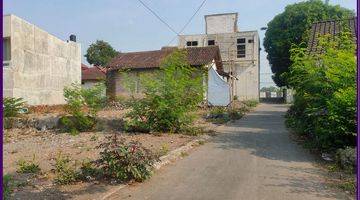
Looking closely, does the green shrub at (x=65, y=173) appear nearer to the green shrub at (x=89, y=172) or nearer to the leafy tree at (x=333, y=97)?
the green shrub at (x=89, y=172)

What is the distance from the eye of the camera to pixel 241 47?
4194cm

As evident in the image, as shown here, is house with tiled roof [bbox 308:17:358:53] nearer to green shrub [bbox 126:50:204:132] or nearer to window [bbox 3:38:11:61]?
green shrub [bbox 126:50:204:132]

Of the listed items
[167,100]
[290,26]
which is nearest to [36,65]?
[167,100]

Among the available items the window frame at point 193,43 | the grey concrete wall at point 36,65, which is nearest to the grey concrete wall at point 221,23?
the window frame at point 193,43

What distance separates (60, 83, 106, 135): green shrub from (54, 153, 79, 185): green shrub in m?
5.21

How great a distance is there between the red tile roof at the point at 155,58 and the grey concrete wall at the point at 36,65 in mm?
4152

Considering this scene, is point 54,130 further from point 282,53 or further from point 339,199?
point 282,53

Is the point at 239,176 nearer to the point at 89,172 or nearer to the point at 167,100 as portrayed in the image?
the point at 89,172

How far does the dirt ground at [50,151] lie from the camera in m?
6.55

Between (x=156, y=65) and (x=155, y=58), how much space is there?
196 centimetres

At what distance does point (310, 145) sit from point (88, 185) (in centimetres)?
696

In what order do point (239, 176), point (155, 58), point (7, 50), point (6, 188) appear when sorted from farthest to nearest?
point (155, 58), point (7, 50), point (239, 176), point (6, 188)

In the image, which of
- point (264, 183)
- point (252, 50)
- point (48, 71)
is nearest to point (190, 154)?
point (264, 183)

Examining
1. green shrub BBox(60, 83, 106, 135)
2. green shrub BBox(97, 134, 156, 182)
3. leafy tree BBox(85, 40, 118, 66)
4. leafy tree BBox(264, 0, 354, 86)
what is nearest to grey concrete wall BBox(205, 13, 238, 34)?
leafy tree BBox(264, 0, 354, 86)
